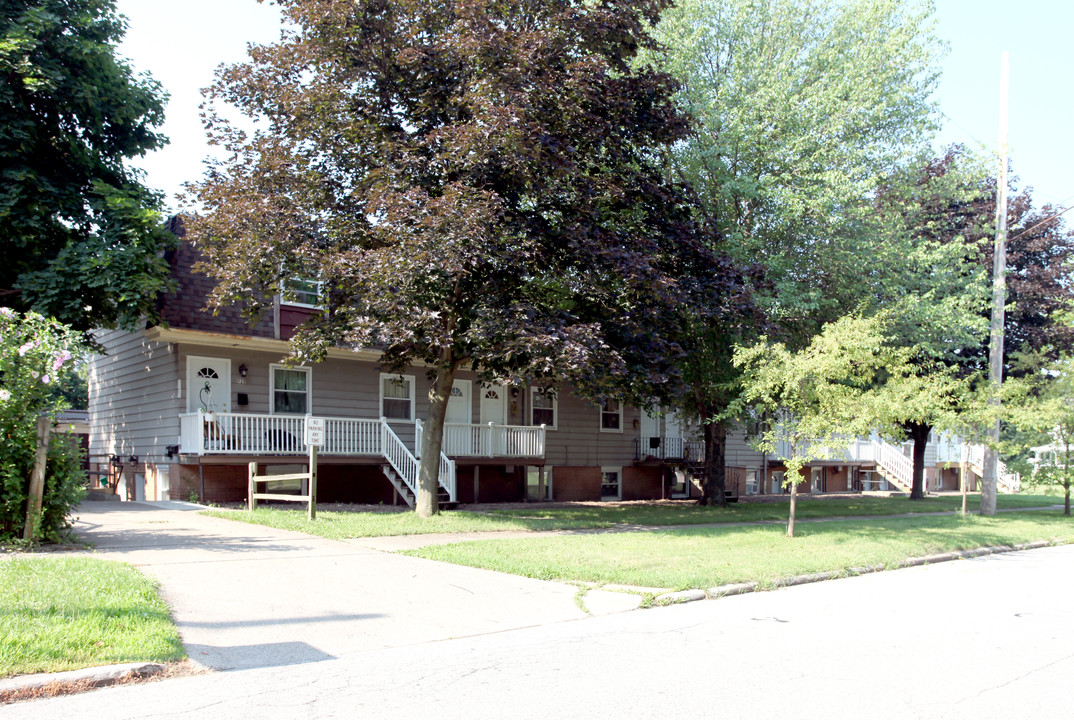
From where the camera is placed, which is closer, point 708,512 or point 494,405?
point 708,512

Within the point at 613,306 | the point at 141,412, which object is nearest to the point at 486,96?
the point at 613,306

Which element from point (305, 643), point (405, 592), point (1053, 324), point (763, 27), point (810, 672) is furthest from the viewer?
point (1053, 324)

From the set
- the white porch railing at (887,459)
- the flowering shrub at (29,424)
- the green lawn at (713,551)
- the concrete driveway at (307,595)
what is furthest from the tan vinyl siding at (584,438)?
the flowering shrub at (29,424)

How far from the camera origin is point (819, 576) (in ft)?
37.6

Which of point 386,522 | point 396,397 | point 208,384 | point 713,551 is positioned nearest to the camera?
point 713,551

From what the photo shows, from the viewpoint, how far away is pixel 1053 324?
30109mm

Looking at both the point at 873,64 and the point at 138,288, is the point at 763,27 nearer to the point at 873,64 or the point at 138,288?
the point at 873,64

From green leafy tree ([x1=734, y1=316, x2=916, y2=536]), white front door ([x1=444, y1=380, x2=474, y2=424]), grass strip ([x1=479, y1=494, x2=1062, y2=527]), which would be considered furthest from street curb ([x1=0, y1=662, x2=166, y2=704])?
white front door ([x1=444, y1=380, x2=474, y2=424])

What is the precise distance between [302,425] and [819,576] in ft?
43.6

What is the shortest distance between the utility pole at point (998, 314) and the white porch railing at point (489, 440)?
38.4 feet

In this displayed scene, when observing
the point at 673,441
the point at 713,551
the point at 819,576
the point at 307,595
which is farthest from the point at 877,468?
the point at 307,595

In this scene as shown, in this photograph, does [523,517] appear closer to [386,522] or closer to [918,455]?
[386,522]

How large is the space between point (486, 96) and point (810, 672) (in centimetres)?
1067

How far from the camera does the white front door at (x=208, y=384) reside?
19.8 meters
